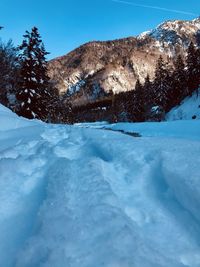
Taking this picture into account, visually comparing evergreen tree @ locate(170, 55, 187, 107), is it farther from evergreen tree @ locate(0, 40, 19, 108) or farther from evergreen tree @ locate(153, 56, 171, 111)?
evergreen tree @ locate(0, 40, 19, 108)

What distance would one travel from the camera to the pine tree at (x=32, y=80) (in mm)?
30594

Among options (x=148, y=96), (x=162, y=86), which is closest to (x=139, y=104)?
(x=162, y=86)

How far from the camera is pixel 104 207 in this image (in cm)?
361

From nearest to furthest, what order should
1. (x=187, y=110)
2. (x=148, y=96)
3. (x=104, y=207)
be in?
(x=104, y=207) → (x=187, y=110) → (x=148, y=96)

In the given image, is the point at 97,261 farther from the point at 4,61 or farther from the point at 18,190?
the point at 4,61

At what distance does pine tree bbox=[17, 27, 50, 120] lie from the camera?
30.6 metres

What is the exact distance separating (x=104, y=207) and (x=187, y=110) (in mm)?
51365

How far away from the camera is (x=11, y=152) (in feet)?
20.4

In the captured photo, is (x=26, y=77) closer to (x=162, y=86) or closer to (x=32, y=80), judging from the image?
(x=32, y=80)

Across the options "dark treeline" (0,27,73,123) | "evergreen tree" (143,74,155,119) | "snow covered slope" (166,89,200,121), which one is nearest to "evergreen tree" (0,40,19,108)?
"dark treeline" (0,27,73,123)

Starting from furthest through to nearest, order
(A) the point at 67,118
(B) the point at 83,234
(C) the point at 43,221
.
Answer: (A) the point at 67,118 < (C) the point at 43,221 < (B) the point at 83,234

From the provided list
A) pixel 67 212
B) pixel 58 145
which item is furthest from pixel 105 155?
pixel 67 212

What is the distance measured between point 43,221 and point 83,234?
0.53m

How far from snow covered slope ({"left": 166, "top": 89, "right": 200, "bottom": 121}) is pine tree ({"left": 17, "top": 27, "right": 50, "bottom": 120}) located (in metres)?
24.5
